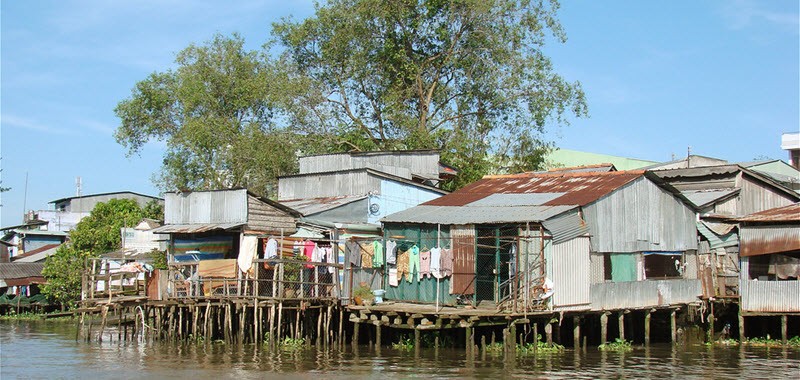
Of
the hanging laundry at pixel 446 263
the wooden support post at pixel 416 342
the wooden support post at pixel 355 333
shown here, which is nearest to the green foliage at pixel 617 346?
the hanging laundry at pixel 446 263

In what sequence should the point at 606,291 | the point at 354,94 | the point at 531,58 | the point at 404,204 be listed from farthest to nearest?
the point at 354,94, the point at 531,58, the point at 404,204, the point at 606,291

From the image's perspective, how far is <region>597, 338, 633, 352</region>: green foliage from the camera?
27016 millimetres

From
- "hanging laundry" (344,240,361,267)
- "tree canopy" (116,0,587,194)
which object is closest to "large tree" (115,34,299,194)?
"tree canopy" (116,0,587,194)

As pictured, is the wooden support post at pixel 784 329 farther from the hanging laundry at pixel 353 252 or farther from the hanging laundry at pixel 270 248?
the hanging laundry at pixel 270 248

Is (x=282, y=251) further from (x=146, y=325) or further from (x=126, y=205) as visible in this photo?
(x=126, y=205)

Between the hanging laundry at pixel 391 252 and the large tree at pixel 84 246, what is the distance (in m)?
19.5

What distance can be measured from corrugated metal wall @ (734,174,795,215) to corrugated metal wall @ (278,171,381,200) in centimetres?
1358

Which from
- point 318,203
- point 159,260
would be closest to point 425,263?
point 318,203

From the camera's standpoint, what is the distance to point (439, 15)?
44.3m

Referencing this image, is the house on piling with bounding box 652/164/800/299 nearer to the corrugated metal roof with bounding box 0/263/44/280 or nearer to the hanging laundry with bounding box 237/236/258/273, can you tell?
the hanging laundry with bounding box 237/236/258/273

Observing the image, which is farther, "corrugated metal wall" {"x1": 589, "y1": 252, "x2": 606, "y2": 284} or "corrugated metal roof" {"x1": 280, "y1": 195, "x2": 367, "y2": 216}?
"corrugated metal roof" {"x1": 280, "y1": 195, "x2": 367, "y2": 216}

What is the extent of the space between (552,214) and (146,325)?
1504 centimetres

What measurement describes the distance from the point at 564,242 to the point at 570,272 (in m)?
0.89

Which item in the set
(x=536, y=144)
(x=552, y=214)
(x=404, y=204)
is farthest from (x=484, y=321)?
(x=536, y=144)
